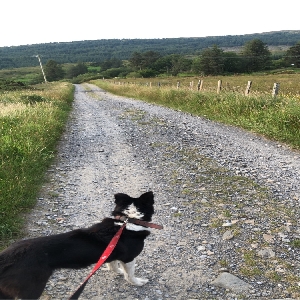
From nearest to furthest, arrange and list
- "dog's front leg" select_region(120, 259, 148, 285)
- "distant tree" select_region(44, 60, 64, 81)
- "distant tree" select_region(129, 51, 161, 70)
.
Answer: "dog's front leg" select_region(120, 259, 148, 285) < "distant tree" select_region(129, 51, 161, 70) < "distant tree" select_region(44, 60, 64, 81)

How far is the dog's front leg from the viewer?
9.84 feet

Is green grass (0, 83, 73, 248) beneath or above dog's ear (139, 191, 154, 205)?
beneath

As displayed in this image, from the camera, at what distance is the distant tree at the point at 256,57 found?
81.0m

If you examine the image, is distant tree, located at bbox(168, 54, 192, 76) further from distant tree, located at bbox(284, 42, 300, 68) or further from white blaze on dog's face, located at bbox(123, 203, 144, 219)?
white blaze on dog's face, located at bbox(123, 203, 144, 219)

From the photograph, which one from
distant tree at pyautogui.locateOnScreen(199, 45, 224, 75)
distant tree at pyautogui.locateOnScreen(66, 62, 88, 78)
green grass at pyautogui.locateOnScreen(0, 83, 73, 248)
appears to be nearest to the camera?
green grass at pyautogui.locateOnScreen(0, 83, 73, 248)

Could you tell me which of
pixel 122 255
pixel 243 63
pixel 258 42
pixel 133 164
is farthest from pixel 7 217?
pixel 258 42

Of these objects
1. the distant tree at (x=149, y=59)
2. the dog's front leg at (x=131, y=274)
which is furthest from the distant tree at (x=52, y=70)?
the dog's front leg at (x=131, y=274)

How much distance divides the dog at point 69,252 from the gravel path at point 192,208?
0.50m

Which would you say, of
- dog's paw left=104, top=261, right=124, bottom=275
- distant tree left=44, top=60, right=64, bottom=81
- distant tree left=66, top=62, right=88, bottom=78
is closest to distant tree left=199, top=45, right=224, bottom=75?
distant tree left=44, top=60, right=64, bottom=81

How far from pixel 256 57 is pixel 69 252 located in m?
87.8

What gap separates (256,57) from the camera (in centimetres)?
8162

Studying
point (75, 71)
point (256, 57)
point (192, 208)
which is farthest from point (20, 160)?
point (75, 71)

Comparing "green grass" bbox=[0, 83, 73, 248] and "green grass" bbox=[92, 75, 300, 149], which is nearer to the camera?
"green grass" bbox=[0, 83, 73, 248]

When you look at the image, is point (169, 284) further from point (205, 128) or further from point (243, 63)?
point (243, 63)
